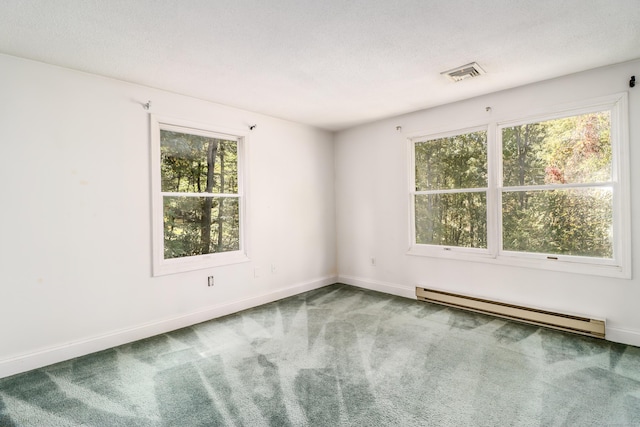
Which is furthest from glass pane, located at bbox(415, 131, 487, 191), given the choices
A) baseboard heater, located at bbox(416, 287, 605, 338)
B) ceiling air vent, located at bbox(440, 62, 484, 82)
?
baseboard heater, located at bbox(416, 287, 605, 338)

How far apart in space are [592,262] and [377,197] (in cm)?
252

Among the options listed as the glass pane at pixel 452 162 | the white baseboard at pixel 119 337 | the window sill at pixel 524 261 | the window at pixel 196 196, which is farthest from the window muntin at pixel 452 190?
the window at pixel 196 196

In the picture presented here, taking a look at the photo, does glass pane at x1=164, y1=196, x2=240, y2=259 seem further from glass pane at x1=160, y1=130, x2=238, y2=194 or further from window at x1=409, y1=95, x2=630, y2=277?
window at x1=409, y1=95, x2=630, y2=277

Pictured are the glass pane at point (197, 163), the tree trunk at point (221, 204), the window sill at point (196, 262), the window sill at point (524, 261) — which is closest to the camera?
the window sill at point (524, 261)

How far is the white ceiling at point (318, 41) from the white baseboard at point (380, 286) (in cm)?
259

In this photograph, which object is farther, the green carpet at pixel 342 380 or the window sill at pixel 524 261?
the window sill at pixel 524 261

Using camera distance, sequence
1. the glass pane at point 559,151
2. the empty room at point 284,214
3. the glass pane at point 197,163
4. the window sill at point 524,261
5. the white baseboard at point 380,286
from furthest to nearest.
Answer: the white baseboard at point 380,286 < the glass pane at point 197,163 < the glass pane at point 559,151 < the window sill at point 524,261 < the empty room at point 284,214

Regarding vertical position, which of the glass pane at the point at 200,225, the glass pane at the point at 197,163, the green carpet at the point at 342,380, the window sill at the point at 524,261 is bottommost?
the green carpet at the point at 342,380

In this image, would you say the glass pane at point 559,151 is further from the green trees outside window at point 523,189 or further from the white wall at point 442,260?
the white wall at point 442,260

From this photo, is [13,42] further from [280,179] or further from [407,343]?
[407,343]

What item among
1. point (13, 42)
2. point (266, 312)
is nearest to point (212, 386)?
point (266, 312)

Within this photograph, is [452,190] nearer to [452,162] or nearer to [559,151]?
[452,162]

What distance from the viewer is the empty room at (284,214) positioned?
6.54 feet

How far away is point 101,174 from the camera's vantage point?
2844 mm
